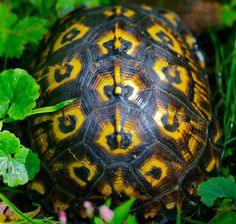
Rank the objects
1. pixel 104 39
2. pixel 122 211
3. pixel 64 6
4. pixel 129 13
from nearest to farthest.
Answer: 1. pixel 122 211
2. pixel 104 39
3. pixel 129 13
4. pixel 64 6

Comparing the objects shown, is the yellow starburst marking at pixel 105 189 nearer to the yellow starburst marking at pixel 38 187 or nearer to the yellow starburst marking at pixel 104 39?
the yellow starburst marking at pixel 38 187

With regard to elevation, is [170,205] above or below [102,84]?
below

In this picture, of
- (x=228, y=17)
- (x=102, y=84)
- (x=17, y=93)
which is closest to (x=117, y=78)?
(x=102, y=84)

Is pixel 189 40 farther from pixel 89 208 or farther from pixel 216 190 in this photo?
pixel 89 208

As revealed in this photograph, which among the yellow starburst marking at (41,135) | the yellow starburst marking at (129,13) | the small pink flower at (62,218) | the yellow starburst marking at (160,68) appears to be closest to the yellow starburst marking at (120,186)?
the small pink flower at (62,218)

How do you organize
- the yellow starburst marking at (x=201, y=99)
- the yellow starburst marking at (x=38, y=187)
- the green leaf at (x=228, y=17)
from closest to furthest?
the yellow starburst marking at (x=38, y=187) → the yellow starburst marking at (x=201, y=99) → the green leaf at (x=228, y=17)

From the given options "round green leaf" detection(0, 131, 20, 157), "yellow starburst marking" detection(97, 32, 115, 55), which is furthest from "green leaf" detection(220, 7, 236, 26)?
"round green leaf" detection(0, 131, 20, 157)
